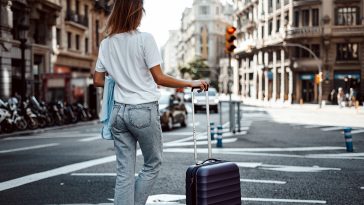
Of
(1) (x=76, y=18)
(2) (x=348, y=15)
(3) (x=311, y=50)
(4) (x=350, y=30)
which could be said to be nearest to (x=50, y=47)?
(1) (x=76, y=18)

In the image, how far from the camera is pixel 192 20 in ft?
412

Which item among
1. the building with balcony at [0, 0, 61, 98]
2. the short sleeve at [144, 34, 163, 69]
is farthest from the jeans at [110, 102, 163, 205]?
the building with balcony at [0, 0, 61, 98]

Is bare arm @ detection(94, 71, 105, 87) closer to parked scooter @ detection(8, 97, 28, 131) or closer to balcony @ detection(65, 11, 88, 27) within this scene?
parked scooter @ detection(8, 97, 28, 131)

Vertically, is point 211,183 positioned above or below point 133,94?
below

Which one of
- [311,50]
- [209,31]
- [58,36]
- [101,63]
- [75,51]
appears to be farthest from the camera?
[209,31]

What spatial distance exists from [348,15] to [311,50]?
17.6 ft

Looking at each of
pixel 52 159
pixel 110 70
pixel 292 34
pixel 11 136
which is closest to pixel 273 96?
pixel 292 34

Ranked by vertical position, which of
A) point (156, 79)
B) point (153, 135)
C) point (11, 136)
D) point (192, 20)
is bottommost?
point (11, 136)

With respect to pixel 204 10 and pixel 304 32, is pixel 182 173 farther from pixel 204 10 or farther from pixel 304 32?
pixel 204 10

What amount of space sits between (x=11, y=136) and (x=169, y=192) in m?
11.8

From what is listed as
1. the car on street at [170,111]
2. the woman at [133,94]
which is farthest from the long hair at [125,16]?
the car on street at [170,111]

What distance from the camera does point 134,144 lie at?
146 inches

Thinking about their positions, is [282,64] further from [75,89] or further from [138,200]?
[138,200]

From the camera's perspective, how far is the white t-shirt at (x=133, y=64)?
11.8ft
